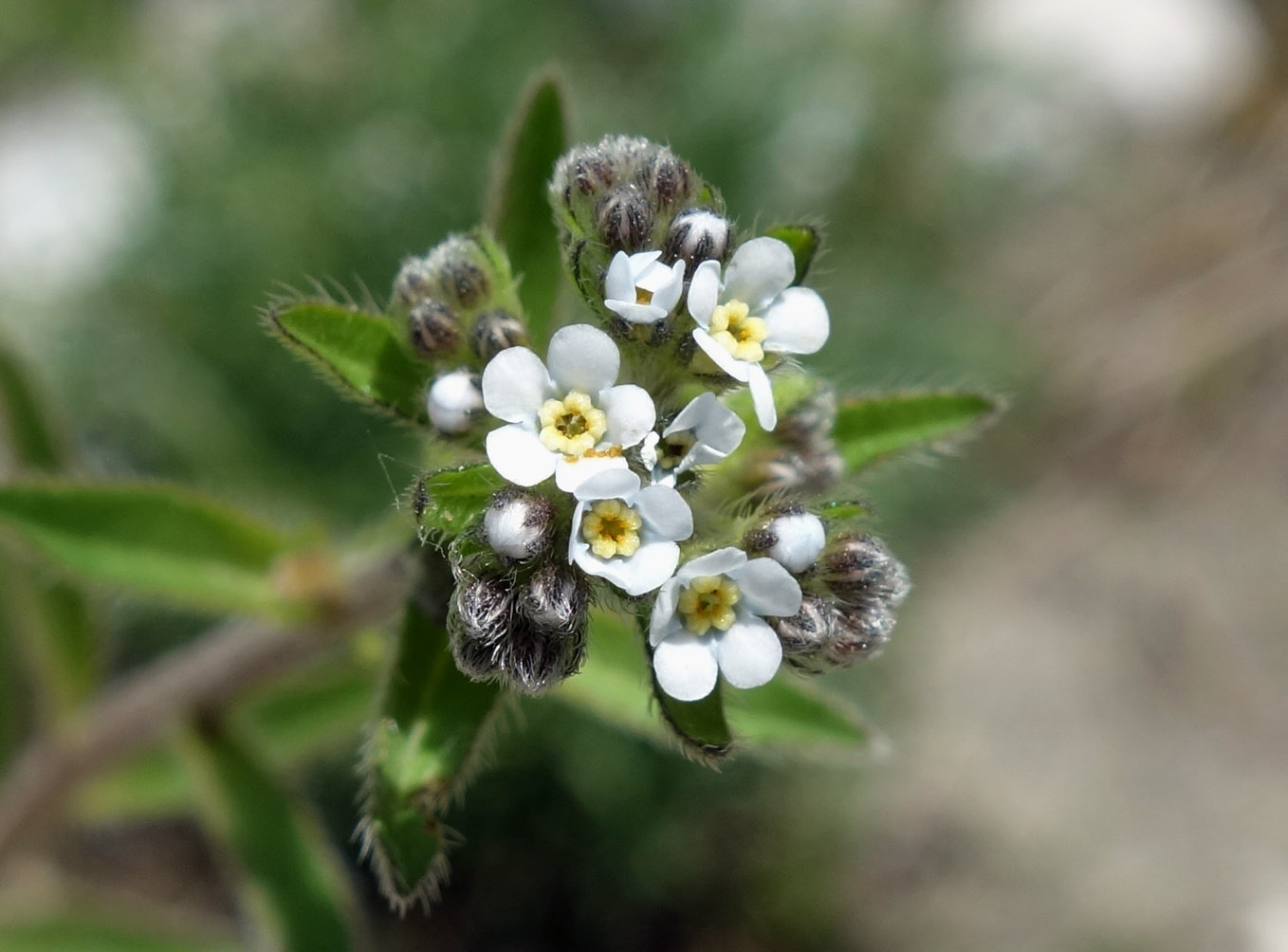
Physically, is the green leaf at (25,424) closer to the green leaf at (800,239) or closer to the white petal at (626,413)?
the white petal at (626,413)

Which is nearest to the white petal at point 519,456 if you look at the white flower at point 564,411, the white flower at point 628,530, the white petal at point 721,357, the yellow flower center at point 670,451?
the white flower at point 564,411

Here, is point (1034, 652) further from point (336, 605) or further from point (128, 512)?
point (128, 512)

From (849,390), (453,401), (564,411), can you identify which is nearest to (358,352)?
(453,401)

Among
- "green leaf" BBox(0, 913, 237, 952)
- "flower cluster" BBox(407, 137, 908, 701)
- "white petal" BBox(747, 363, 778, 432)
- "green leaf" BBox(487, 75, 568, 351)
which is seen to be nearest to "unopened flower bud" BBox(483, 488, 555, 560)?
"flower cluster" BBox(407, 137, 908, 701)

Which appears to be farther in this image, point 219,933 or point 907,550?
point 907,550

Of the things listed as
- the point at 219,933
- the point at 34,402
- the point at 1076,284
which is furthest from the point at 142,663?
the point at 1076,284

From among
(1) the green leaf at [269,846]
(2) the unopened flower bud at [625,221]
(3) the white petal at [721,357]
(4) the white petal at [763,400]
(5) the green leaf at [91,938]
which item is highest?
(2) the unopened flower bud at [625,221]

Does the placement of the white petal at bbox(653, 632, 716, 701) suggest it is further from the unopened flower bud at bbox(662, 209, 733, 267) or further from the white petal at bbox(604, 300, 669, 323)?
the unopened flower bud at bbox(662, 209, 733, 267)
